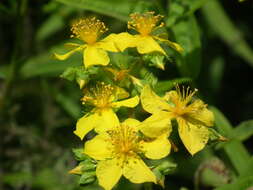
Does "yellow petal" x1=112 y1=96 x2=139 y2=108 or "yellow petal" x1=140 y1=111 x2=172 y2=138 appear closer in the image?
"yellow petal" x1=140 y1=111 x2=172 y2=138

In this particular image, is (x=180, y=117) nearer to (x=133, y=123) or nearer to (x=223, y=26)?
(x=133, y=123)

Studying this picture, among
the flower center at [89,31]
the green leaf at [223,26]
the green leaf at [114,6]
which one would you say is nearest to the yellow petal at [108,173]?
the flower center at [89,31]

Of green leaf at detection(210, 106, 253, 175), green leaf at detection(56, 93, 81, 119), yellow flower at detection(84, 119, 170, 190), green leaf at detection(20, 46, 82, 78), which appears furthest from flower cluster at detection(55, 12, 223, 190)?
green leaf at detection(56, 93, 81, 119)

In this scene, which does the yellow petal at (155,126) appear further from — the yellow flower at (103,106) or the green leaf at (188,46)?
the green leaf at (188,46)

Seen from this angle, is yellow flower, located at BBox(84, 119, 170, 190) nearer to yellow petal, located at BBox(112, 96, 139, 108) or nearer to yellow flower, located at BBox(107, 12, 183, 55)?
yellow petal, located at BBox(112, 96, 139, 108)

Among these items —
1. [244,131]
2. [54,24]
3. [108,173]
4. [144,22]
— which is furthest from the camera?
[54,24]

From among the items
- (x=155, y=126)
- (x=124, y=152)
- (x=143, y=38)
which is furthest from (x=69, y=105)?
(x=155, y=126)
